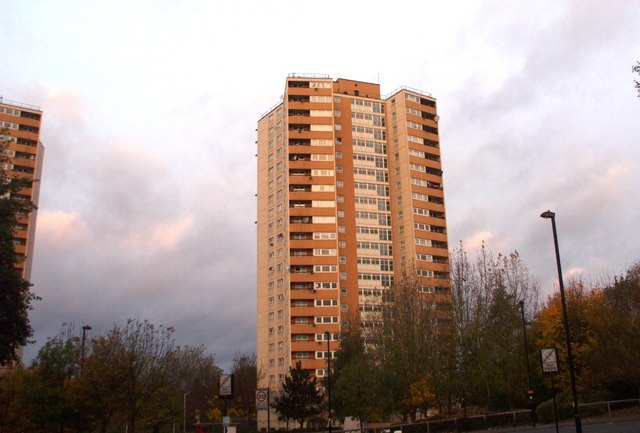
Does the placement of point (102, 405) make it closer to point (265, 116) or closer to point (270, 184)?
point (270, 184)

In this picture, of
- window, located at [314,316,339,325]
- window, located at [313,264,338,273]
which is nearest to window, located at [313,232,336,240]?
window, located at [313,264,338,273]

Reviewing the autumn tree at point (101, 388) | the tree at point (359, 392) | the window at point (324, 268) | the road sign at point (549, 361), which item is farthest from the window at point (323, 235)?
the road sign at point (549, 361)

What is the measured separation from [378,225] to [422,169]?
13421 millimetres

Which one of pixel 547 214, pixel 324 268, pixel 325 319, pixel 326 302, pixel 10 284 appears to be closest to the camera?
pixel 547 214

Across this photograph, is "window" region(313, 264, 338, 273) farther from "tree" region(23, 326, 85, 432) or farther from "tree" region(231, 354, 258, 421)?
"tree" region(23, 326, 85, 432)

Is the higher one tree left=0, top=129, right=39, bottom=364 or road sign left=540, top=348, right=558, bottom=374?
tree left=0, top=129, right=39, bottom=364

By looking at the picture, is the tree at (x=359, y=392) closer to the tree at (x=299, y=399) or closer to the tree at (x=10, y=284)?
the tree at (x=299, y=399)

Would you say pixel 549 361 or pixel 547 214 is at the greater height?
pixel 547 214

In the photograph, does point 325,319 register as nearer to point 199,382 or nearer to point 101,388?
point 199,382

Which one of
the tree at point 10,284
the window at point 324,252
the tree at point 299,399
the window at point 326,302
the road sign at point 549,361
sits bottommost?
the tree at point 299,399

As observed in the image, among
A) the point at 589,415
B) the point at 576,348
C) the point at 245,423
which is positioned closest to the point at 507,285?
the point at 576,348

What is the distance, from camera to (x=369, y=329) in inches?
2689

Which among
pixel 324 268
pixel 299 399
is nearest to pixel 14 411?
pixel 299 399

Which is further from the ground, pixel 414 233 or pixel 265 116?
pixel 265 116
